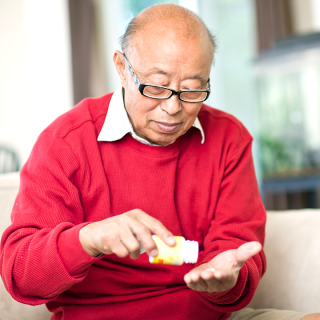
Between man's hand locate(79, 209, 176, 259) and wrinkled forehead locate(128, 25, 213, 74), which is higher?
wrinkled forehead locate(128, 25, 213, 74)

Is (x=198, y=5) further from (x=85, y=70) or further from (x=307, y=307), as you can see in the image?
(x=307, y=307)

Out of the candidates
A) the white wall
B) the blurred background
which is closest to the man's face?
the blurred background

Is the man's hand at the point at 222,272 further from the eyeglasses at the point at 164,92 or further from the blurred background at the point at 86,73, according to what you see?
the blurred background at the point at 86,73

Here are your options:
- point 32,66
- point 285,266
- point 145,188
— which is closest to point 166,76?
point 145,188

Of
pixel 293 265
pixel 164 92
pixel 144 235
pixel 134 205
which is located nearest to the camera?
pixel 144 235

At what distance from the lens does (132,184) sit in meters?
1.13

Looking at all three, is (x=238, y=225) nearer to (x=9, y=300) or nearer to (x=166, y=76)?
(x=166, y=76)

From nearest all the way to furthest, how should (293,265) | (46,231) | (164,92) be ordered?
(46,231)
(164,92)
(293,265)

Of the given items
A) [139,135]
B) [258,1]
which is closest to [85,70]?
[258,1]

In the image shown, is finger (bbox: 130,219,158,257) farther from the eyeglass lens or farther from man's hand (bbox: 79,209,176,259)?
the eyeglass lens

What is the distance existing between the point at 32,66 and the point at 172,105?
3.45 meters

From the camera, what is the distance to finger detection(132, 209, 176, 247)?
717mm

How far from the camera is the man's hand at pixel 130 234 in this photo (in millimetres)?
721

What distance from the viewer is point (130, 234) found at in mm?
729
